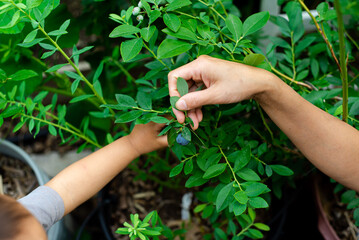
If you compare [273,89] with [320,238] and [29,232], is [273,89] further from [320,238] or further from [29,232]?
[320,238]

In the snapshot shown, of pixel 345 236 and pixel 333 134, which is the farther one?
pixel 345 236

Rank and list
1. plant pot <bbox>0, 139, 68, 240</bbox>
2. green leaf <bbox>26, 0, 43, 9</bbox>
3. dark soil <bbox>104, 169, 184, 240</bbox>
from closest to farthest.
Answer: green leaf <bbox>26, 0, 43, 9</bbox>, plant pot <bbox>0, 139, 68, 240</bbox>, dark soil <bbox>104, 169, 184, 240</bbox>

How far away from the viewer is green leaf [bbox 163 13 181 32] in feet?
1.90

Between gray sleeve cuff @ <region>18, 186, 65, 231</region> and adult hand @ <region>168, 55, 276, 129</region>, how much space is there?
0.36 m

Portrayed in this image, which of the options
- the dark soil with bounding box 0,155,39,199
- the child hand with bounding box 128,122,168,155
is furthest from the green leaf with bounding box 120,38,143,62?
the dark soil with bounding box 0,155,39,199

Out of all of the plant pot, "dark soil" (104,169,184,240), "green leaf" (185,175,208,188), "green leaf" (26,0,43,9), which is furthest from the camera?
"dark soil" (104,169,184,240)

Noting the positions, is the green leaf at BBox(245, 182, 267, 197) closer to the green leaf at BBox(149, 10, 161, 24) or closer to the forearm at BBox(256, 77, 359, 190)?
the forearm at BBox(256, 77, 359, 190)

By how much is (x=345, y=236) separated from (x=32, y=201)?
3.03 ft

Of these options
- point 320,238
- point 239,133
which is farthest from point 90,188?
point 320,238

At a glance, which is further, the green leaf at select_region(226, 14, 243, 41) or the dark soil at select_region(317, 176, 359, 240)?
the dark soil at select_region(317, 176, 359, 240)

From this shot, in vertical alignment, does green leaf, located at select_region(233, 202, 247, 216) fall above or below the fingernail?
below

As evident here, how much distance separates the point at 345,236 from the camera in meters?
1.07

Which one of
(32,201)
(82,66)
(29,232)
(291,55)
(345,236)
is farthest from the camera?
(82,66)

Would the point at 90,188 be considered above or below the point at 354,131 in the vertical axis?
below
